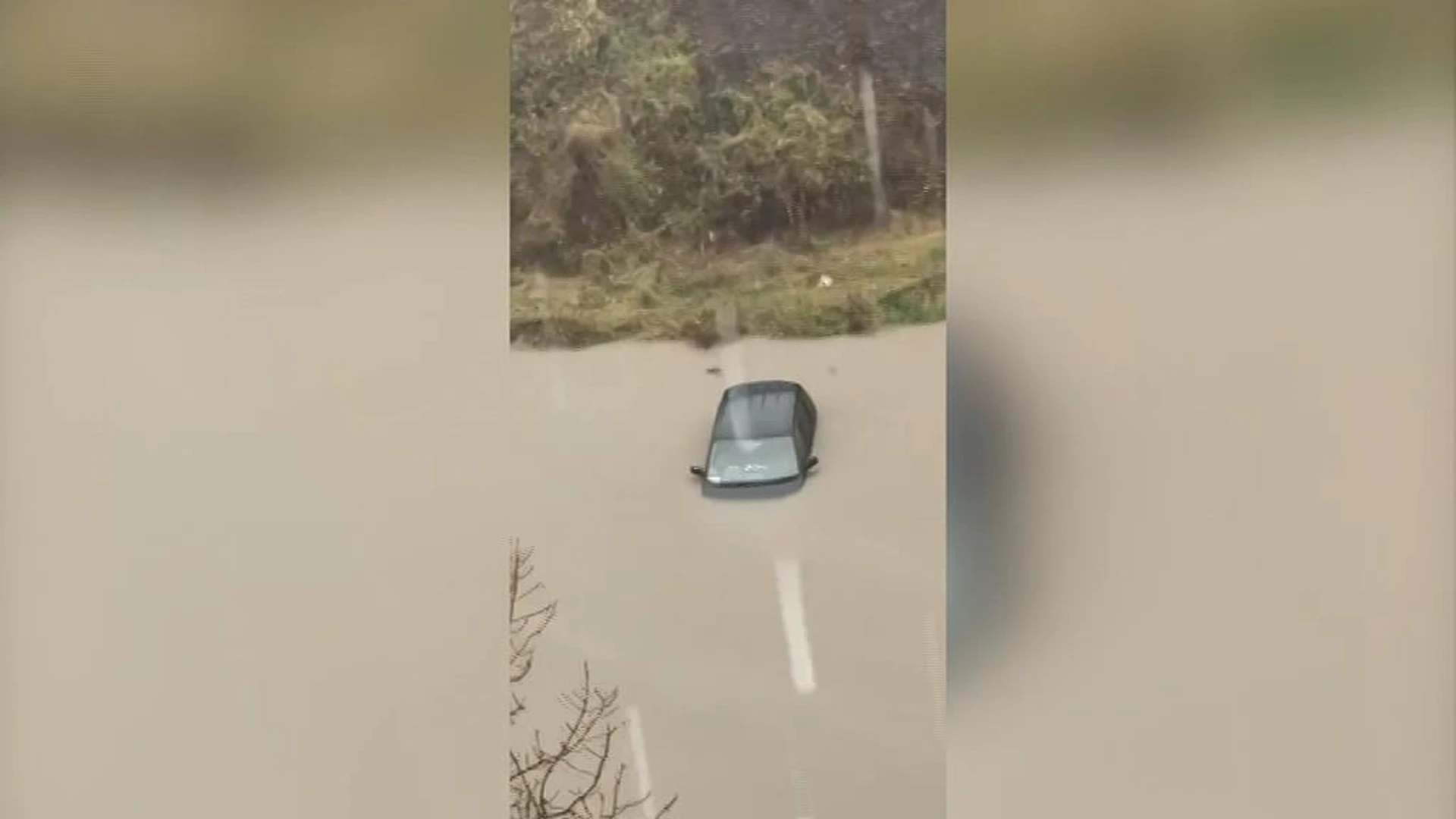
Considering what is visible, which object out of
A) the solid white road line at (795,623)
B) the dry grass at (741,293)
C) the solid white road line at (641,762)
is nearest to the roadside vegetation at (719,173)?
the dry grass at (741,293)

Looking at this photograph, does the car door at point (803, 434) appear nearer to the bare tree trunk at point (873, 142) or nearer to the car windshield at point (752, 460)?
the car windshield at point (752, 460)

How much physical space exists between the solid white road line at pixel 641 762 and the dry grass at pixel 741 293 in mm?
310

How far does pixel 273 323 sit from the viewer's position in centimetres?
100

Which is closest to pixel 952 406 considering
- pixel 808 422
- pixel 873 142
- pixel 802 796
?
pixel 808 422

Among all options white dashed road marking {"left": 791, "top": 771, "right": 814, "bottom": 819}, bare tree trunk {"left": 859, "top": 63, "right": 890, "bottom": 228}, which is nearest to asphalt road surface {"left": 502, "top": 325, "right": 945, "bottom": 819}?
white dashed road marking {"left": 791, "top": 771, "right": 814, "bottom": 819}

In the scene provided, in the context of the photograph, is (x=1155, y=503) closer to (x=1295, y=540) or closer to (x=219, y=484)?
(x=1295, y=540)

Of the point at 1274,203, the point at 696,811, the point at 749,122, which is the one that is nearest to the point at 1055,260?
the point at 1274,203

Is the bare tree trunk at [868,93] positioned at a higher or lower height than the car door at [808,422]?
higher

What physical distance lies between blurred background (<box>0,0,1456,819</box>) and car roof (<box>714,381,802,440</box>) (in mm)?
132

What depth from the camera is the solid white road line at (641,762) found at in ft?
3.07

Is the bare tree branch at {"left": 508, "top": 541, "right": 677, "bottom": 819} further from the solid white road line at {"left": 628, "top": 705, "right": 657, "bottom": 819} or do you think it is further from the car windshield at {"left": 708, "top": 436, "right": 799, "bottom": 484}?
the car windshield at {"left": 708, "top": 436, "right": 799, "bottom": 484}

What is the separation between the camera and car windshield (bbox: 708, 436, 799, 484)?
0.93m

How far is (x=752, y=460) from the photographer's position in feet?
3.07

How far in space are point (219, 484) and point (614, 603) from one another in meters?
0.36
